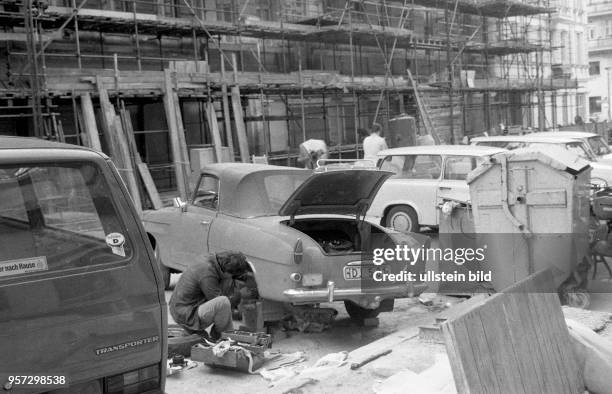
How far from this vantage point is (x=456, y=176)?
12273 mm

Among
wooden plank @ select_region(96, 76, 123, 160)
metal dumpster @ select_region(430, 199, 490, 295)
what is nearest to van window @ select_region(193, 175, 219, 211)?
metal dumpster @ select_region(430, 199, 490, 295)

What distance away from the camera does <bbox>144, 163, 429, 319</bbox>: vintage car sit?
6867mm

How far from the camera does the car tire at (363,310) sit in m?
7.66

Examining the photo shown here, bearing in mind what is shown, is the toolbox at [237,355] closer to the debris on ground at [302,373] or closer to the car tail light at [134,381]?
the debris on ground at [302,373]

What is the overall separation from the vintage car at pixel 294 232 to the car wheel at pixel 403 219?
457cm

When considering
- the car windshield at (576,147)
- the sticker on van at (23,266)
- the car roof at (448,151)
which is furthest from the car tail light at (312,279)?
the car windshield at (576,147)

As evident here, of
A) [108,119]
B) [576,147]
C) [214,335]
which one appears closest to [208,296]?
[214,335]

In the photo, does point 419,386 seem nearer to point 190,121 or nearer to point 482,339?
point 482,339

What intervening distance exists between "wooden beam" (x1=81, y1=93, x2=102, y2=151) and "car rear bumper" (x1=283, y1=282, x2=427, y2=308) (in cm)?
930

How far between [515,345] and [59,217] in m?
2.69

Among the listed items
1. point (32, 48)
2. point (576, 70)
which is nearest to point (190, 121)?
point (32, 48)

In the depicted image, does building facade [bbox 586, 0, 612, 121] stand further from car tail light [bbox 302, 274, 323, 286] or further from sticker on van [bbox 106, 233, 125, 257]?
sticker on van [bbox 106, 233, 125, 257]

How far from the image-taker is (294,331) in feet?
24.6

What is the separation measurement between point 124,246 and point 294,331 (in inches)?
163
